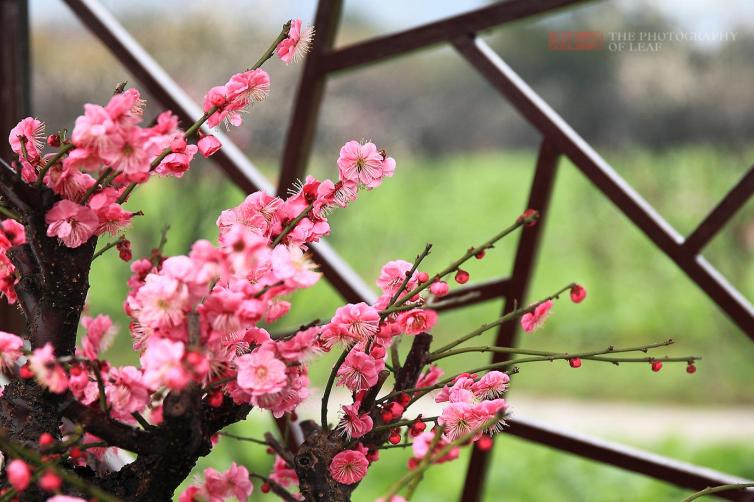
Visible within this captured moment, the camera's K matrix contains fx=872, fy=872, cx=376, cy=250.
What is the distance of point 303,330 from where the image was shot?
1.46 ft

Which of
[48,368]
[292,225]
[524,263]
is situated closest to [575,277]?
[524,263]

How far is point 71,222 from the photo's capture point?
469mm

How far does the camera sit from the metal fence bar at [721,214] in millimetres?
793

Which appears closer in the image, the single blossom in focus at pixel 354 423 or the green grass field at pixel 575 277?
the single blossom in focus at pixel 354 423

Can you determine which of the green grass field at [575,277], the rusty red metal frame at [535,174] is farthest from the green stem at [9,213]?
the green grass field at [575,277]

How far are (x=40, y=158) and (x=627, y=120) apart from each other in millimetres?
4247

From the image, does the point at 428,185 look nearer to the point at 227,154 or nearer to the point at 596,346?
the point at 596,346

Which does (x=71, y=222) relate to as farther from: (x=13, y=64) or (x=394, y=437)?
(x=13, y=64)

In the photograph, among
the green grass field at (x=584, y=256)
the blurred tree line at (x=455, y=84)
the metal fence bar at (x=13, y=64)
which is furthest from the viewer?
the green grass field at (x=584, y=256)

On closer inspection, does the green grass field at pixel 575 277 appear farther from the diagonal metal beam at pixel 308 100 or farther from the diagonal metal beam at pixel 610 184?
the diagonal metal beam at pixel 610 184

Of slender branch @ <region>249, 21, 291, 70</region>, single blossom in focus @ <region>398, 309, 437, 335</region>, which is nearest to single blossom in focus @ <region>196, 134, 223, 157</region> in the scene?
slender branch @ <region>249, 21, 291, 70</region>

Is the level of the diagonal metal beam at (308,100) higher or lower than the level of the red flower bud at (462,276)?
higher

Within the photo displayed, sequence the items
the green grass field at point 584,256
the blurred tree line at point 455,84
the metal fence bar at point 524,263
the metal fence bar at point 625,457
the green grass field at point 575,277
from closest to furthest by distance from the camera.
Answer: the metal fence bar at point 625,457 → the metal fence bar at point 524,263 → the blurred tree line at point 455,84 → the green grass field at point 575,277 → the green grass field at point 584,256

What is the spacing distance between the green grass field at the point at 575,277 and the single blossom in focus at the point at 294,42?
262cm
